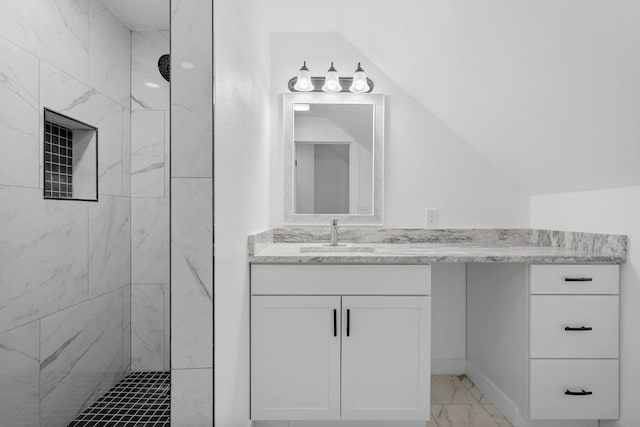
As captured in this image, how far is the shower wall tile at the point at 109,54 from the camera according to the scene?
1649 mm

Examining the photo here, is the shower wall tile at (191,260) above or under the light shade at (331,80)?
under

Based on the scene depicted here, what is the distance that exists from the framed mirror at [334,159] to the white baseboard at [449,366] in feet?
3.11

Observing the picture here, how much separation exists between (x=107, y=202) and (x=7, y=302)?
23.0 inches

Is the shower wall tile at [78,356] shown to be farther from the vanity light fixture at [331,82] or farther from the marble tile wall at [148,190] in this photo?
the vanity light fixture at [331,82]

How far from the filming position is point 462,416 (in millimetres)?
1913

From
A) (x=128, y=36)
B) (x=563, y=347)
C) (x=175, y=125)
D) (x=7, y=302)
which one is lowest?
(x=563, y=347)

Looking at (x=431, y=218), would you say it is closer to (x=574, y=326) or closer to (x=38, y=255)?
(x=574, y=326)

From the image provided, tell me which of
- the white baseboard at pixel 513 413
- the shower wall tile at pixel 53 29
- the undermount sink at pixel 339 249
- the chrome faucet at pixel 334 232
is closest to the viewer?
the shower wall tile at pixel 53 29

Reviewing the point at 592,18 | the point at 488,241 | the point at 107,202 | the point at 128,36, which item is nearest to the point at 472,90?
the point at 592,18

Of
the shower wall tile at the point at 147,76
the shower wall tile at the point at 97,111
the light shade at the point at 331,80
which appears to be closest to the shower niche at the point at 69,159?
the shower wall tile at the point at 97,111

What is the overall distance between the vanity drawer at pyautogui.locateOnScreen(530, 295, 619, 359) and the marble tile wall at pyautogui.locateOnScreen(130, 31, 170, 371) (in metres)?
1.72

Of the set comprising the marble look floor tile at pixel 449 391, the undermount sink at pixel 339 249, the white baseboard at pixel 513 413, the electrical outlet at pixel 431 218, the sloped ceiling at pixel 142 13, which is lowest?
the marble look floor tile at pixel 449 391

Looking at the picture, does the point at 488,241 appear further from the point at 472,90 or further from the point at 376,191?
the point at 472,90

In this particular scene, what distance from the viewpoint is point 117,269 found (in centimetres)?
181
